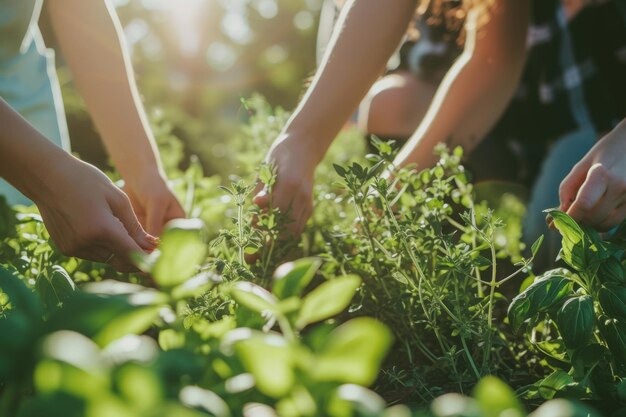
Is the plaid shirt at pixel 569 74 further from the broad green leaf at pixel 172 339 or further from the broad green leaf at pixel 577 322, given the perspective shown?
the broad green leaf at pixel 172 339

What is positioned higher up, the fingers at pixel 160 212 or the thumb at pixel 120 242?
the thumb at pixel 120 242

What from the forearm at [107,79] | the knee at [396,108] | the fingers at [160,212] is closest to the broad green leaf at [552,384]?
the fingers at [160,212]

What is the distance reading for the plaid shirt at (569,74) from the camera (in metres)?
2.62

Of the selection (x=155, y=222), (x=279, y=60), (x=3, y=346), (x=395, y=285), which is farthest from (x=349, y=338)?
(x=279, y=60)

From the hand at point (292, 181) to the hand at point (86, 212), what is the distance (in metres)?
0.33

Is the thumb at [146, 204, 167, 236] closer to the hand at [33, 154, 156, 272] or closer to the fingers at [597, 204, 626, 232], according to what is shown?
the hand at [33, 154, 156, 272]

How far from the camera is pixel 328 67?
164 centimetres

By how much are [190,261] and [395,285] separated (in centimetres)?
91

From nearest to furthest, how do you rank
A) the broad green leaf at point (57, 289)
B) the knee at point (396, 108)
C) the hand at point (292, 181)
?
the broad green leaf at point (57, 289), the hand at point (292, 181), the knee at point (396, 108)

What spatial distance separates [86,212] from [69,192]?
5 cm

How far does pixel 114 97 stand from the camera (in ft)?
5.93

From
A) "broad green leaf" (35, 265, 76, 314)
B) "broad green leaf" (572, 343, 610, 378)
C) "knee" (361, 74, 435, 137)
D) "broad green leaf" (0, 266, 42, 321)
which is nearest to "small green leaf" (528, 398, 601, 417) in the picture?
"broad green leaf" (0, 266, 42, 321)

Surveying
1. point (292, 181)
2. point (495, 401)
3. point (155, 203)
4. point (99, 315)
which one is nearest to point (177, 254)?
point (99, 315)

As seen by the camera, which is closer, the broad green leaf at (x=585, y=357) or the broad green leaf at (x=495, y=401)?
the broad green leaf at (x=495, y=401)
